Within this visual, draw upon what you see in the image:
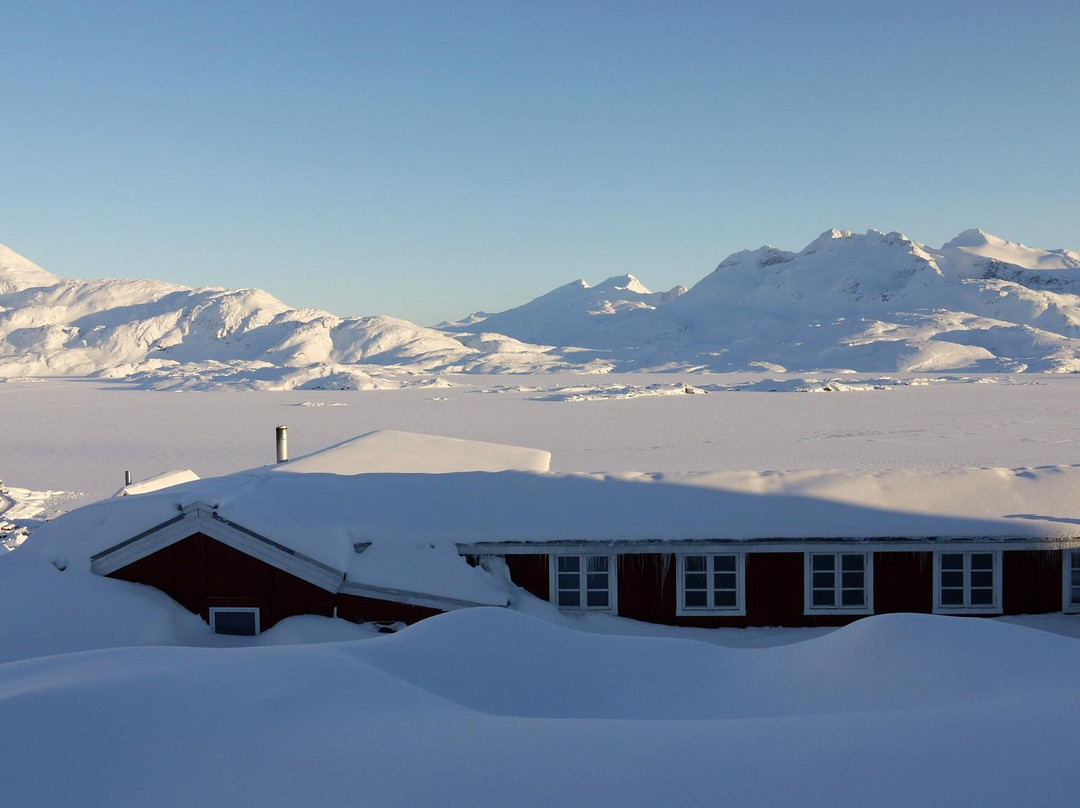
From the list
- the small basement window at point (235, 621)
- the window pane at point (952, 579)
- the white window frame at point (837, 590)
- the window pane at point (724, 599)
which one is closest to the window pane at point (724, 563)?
the window pane at point (724, 599)

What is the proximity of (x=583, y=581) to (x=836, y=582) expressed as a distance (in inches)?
127

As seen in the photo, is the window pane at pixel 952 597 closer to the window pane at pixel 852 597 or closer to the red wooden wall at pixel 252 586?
the window pane at pixel 852 597

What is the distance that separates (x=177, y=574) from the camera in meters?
9.91

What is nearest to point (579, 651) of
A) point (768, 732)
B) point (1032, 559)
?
point (768, 732)

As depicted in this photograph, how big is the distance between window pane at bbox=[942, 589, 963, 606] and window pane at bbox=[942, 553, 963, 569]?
30 centimetres

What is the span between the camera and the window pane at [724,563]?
10.4m

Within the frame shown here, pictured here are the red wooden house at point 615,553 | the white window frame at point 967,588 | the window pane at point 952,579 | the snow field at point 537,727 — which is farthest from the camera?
the window pane at point 952,579

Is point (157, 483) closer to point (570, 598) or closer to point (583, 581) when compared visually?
point (570, 598)

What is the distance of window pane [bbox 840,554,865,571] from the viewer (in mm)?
10305

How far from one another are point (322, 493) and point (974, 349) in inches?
5759

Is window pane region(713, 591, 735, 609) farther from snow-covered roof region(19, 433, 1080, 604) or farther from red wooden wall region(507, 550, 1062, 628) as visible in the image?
snow-covered roof region(19, 433, 1080, 604)

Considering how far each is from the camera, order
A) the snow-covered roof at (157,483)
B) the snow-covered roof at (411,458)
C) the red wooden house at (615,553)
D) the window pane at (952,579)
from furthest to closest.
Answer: the snow-covered roof at (411,458)
the snow-covered roof at (157,483)
the window pane at (952,579)
the red wooden house at (615,553)

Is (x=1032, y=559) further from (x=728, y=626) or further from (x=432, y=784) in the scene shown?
(x=432, y=784)

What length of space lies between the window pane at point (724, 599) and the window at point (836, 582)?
3.10 feet
